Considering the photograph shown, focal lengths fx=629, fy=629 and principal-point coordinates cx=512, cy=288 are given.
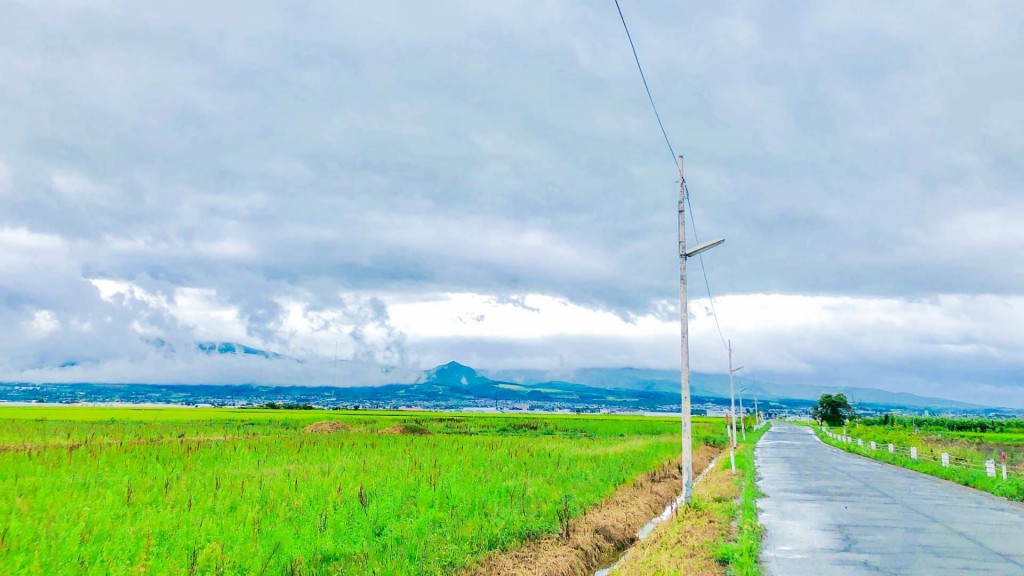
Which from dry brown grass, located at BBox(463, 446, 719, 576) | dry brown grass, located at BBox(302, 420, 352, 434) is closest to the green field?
dry brown grass, located at BBox(463, 446, 719, 576)

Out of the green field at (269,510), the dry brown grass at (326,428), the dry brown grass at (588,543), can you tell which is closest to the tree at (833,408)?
the dry brown grass at (326,428)

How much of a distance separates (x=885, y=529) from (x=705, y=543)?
5048mm

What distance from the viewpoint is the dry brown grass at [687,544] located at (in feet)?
33.6

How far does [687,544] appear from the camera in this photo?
1183 cm

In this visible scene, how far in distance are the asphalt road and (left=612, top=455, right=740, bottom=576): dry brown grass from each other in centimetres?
93

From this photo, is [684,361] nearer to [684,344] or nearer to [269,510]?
[684,344]

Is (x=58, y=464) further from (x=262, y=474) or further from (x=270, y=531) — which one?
(x=270, y=531)

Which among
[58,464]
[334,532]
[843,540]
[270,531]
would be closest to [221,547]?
[270,531]

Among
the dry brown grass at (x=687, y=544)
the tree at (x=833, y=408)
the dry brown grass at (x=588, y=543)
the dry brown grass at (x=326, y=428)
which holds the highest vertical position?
the dry brown grass at (x=687, y=544)

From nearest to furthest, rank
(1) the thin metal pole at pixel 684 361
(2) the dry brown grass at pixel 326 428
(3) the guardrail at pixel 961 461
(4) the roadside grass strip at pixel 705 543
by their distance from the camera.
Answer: (4) the roadside grass strip at pixel 705 543 < (1) the thin metal pole at pixel 684 361 < (3) the guardrail at pixel 961 461 < (2) the dry brown grass at pixel 326 428

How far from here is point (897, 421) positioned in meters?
123

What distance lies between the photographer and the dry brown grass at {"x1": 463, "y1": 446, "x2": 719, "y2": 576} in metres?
11.1

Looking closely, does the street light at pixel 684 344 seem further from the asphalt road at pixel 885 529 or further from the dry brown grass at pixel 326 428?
the dry brown grass at pixel 326 428

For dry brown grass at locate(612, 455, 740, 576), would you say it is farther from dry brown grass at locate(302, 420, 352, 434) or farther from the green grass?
dry brown grass at locate(302, 420, 352, 434)
